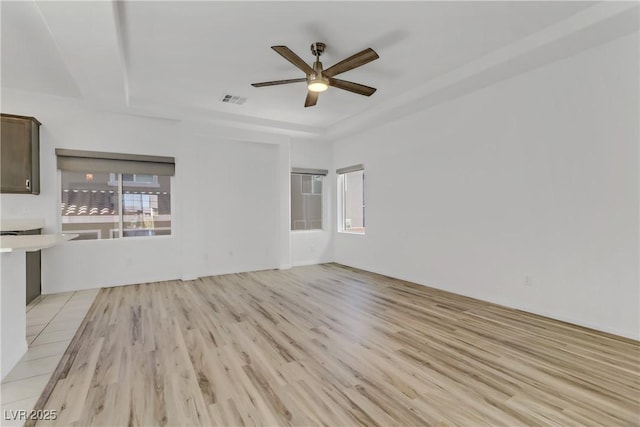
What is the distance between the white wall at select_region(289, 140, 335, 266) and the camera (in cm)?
650

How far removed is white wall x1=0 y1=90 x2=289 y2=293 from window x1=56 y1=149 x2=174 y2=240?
5.5 inches

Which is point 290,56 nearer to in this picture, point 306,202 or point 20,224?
point 20,224

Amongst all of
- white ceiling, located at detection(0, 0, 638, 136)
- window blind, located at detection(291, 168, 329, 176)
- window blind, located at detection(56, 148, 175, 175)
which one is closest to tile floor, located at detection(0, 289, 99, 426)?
window blind, located at detection(56, 148, 175, 175)

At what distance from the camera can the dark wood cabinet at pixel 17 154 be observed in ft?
12.5

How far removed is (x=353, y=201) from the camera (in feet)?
22.5

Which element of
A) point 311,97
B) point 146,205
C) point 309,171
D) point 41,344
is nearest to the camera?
point 41,344

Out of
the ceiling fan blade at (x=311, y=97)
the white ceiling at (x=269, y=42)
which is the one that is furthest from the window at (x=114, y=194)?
the ceiling fan blade at (x=311, y=97)

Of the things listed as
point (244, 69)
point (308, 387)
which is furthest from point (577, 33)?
point (308, 387)

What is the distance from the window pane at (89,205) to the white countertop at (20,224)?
0.37 m

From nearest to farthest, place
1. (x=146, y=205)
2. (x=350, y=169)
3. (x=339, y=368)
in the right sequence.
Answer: (x=339, y=368) → (x=146, y=205) → (x=350, y=169)

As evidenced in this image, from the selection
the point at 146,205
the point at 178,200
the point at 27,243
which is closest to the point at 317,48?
the point at 27,243

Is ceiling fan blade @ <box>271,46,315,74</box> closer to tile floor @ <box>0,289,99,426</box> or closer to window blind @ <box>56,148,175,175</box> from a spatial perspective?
tile floor @ <box>0,289,99,426</box>

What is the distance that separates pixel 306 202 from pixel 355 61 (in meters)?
4.13

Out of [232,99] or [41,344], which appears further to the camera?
[232,99]
